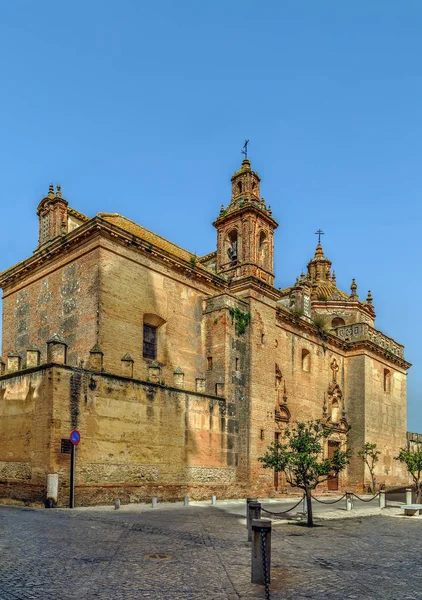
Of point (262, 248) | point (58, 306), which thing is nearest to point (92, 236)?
point (58, 306)

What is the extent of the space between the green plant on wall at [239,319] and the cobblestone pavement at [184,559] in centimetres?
1123

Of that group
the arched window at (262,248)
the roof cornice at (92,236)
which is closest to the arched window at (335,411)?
the arched window at (262,248)

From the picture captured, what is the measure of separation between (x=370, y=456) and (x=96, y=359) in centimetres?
2290

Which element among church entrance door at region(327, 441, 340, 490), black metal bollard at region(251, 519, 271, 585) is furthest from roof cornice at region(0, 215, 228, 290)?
black metal bollard at region(251, 519, 271, 585)

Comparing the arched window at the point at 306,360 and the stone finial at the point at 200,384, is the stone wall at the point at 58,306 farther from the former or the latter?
the arched window at the point at 306,360

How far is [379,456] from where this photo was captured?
3669 centimetres

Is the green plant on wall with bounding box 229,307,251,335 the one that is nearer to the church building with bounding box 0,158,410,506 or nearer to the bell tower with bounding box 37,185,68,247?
the church building with bounding box 0,158,410,506

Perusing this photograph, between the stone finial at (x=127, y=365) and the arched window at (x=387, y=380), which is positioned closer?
the stone finial at (x=127, y=365)

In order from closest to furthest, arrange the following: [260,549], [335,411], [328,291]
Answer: [260,549]
[335,411]
[328,291]

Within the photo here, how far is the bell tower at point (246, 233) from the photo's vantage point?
27672mm

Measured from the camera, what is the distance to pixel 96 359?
18953 mm

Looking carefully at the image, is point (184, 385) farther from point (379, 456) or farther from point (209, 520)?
point (379, 456)

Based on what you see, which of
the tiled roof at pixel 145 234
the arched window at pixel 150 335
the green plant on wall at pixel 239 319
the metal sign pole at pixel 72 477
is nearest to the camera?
the metal sign pole at pixel 72 477

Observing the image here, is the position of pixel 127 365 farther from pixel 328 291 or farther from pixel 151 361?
pixel 328 291
